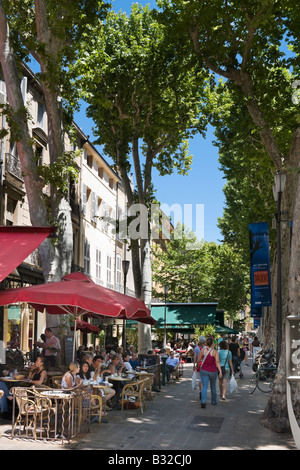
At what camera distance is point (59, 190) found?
1490 cm

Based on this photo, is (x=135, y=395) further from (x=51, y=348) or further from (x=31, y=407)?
(x=31, y=407)

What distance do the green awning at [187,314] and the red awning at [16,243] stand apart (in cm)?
1844

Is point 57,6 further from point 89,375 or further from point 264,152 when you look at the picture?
point 89,375

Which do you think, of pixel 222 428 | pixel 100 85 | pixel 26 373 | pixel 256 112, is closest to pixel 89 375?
pixel 26 373

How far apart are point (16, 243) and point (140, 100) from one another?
1332 centimetres

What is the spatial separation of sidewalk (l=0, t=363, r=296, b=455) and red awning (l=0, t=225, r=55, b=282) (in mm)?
2924

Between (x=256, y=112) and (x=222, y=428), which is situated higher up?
(x=256, y=112)

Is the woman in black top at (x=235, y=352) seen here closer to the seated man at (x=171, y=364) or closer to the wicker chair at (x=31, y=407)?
the seated man at (x=171, y=364)

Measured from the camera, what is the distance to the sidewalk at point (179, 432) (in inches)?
336

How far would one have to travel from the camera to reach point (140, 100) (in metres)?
23.3

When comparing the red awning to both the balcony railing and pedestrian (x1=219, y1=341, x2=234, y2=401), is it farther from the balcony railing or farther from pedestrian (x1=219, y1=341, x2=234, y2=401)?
the balcony railing

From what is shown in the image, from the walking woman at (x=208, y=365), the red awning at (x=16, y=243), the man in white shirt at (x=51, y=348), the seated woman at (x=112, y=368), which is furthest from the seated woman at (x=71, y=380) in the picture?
the walking woman at (x=208, y=365)

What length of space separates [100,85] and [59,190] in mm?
9943

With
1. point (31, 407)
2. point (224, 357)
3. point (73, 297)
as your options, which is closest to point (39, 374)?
point (31, 407)
